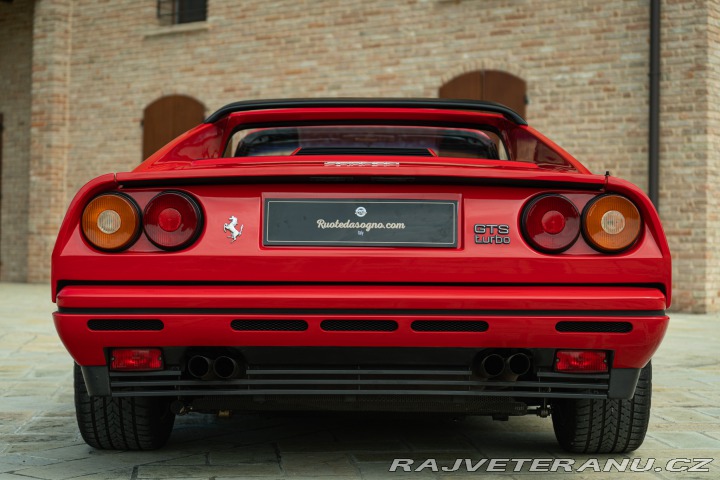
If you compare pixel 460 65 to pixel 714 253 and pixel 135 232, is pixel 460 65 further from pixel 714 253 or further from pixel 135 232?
pixel 135 232

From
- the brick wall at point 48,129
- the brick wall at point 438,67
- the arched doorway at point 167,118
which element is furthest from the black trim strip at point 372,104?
the brick wall at point 48,129

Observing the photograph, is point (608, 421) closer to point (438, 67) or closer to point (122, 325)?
point (122, 325)

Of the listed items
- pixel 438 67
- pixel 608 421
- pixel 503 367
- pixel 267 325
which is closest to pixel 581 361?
pixel 503 367

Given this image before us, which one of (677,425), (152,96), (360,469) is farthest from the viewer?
(152,96)

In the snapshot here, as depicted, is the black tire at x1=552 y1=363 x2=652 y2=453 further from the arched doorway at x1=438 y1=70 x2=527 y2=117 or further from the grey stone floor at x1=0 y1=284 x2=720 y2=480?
the arched doorway at x1=438 y1=70 x2=527 y2=117

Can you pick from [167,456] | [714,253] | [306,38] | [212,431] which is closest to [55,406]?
[212,431]

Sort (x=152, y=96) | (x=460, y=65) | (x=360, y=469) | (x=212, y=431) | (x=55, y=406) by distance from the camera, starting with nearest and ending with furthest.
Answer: (x=360, y=469)
(x=212, y=431)
(x=55, y=406)
(x=460, y=65)
(x=152, y=96)

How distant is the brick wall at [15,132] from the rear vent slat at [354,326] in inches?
601

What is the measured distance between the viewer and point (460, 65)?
12930mm

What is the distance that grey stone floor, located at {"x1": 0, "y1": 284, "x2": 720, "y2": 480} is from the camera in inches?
126

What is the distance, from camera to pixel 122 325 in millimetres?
2869

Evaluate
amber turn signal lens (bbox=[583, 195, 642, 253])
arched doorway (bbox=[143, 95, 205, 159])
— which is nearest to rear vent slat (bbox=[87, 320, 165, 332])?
amber turn signal lens (bbox=[583, 195, 642, 253])

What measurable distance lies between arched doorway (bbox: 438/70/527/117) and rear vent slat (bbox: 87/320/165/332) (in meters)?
10.0

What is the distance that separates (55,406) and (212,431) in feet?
3.50
